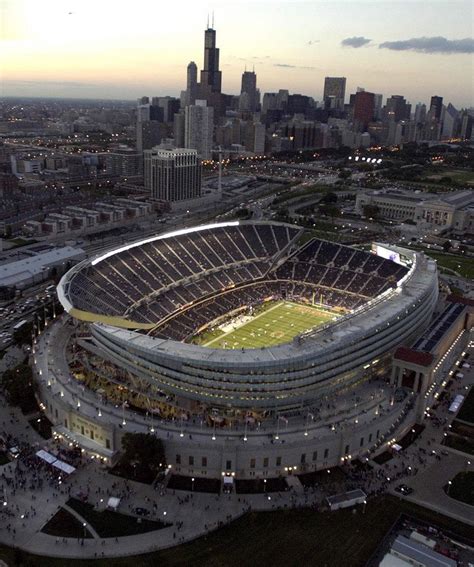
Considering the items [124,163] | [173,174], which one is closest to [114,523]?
[173,174]

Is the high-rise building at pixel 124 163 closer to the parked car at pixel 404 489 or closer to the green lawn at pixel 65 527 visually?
the green lawn at pixel 65 527

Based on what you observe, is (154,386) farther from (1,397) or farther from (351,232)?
(351,232)

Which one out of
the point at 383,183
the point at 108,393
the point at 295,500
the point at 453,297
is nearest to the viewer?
the point at 295,500

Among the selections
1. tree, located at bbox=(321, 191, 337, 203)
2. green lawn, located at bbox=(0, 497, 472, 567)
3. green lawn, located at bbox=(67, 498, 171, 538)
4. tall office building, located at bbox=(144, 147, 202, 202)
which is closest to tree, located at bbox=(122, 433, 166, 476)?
green lawn, located at bbox=(67, 498, 171, 538)

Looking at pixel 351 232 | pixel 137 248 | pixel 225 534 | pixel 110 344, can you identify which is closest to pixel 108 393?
pixel 110 344

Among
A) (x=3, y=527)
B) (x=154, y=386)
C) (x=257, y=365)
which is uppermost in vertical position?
(x=257, y=365)

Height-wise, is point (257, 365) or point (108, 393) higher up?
point (257, 365)

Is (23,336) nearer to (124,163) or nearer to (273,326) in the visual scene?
(273,326)

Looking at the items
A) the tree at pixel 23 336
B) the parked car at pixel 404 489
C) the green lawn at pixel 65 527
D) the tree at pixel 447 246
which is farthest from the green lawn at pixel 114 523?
the tree at pixel 447 246
